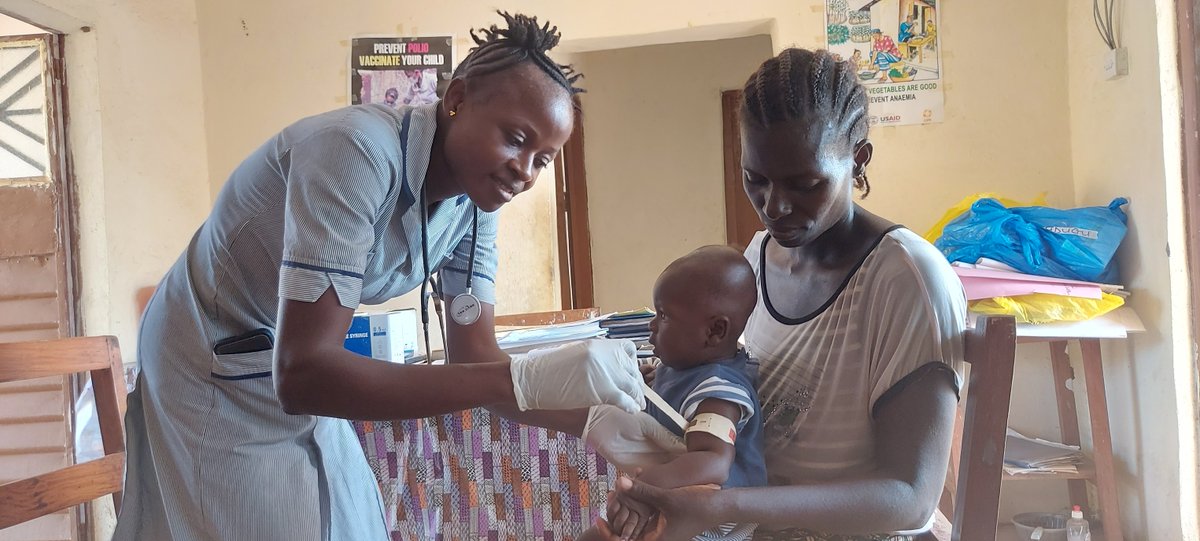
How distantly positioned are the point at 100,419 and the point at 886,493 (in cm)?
149

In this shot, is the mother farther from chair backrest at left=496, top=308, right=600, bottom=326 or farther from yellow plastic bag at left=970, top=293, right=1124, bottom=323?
yellow plastic bag at left=970, top=293, right=1124, bottom=323

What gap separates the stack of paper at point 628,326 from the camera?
1.83 meters

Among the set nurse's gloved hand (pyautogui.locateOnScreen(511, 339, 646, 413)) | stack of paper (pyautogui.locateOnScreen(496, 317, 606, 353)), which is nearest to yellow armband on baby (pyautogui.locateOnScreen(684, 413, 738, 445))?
nurse's gloved hand (pyautogui.locateOnScreen(511, 339, 646, 413))

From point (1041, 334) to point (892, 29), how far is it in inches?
49.5

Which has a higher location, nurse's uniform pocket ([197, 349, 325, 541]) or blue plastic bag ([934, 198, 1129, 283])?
blue plastic bag ([934, 198, 1129, 283])

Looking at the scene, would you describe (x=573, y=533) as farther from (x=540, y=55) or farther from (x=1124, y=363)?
(x=1124, y=363)

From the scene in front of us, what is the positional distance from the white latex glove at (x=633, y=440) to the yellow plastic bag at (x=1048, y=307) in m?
1.77

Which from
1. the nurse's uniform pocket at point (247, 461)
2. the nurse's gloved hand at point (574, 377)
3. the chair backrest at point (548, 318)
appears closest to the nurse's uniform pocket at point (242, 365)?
the nurse's uniform pocket at point (247, 461)

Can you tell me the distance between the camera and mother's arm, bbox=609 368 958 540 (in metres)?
1.11

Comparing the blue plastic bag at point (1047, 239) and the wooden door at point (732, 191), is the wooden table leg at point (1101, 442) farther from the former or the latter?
the wooden door at point (732, 191)

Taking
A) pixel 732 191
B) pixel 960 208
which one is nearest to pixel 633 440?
pixel 960 208

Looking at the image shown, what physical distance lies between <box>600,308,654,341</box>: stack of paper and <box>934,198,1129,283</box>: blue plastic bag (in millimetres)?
1399

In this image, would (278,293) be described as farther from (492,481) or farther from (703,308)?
(703,308)

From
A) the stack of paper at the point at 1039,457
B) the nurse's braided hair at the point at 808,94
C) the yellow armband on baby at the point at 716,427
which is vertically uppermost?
the nurse's braided hair at the point at 808,94
